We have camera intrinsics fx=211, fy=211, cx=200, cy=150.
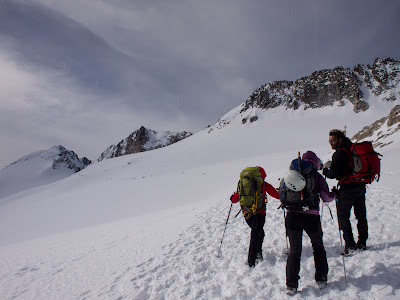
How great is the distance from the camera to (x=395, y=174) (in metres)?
9.63

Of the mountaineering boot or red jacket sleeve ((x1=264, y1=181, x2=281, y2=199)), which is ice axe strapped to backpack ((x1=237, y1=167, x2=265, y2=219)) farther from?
the mountaineering boot

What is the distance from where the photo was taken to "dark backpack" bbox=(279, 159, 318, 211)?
346 cm

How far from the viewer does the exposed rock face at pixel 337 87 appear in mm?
69438

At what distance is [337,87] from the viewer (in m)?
75.6

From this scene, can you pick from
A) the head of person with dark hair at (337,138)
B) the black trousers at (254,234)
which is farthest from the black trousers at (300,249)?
the head of person with dark hair at (337,138)

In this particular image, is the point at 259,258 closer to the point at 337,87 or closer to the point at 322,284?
the point at 322,284

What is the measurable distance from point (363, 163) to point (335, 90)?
88.3 metres

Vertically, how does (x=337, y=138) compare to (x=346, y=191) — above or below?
above

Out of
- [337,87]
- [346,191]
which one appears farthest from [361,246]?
[337,87]

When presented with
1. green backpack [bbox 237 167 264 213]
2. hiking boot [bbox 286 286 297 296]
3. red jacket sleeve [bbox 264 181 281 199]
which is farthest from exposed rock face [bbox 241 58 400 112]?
hiking boot [bbox 286 286 297 296]

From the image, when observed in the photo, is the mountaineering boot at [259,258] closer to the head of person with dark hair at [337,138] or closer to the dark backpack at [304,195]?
the dark backpack at [304,195]

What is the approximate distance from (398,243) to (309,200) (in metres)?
2.68

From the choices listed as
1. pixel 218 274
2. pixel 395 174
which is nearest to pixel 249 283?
pixel 218 274

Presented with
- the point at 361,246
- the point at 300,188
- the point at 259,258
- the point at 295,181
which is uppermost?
the point at 295,181
